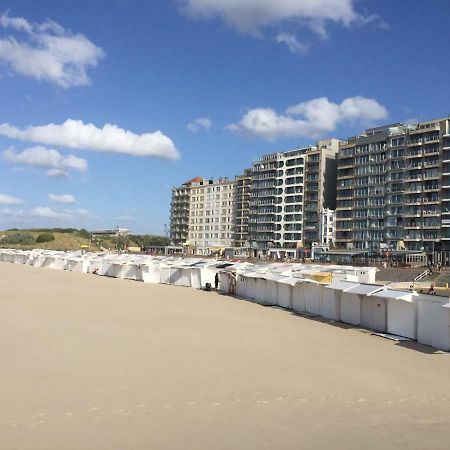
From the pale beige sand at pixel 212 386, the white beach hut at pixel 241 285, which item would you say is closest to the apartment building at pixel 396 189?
the white beach hut at pixel 241 285

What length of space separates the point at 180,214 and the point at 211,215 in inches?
571

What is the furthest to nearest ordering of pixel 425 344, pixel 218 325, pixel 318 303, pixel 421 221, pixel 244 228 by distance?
Result: pixel 244 228, pixel 421 221, pixel 318 303, pixel 218 325, pixel 425 344

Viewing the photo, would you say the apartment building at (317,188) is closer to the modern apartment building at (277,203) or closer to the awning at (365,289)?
the modern apartment building at (277,203)

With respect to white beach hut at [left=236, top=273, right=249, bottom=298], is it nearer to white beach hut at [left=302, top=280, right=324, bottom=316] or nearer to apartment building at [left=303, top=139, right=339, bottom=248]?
white beach hut at [left=302, top=280, right=324, bottom=316]

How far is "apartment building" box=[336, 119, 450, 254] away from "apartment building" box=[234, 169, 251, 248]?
33.8 m

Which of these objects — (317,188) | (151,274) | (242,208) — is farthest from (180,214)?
(151,274)

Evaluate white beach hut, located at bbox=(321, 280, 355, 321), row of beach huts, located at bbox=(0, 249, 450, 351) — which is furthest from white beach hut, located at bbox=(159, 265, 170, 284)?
white beach hut, located at bbox=(321, 280, 355, 321)

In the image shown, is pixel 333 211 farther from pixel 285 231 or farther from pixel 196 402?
pixel 196 402

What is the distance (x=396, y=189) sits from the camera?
324 feet

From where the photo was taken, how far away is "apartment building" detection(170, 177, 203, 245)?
530ft

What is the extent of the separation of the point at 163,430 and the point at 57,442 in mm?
1649

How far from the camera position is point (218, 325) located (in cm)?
2117

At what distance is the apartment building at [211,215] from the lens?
484 feet

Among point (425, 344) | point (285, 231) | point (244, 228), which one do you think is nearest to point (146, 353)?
point (425, 344)
